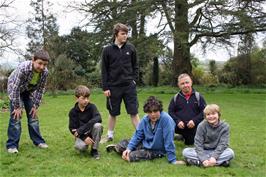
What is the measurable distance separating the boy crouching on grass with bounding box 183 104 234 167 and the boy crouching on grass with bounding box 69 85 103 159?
1.16 m

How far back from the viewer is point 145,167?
16.7 ft

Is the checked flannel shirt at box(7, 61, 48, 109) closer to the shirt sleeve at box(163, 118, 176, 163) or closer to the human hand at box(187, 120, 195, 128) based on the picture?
the shirt sleeve at box(163, 118, 176, 163)

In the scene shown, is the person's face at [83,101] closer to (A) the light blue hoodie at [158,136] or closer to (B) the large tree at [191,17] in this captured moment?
(A) the light blue hoodie at [158,136]

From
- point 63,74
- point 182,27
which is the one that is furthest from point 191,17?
point 63,74

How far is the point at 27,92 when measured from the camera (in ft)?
20.0

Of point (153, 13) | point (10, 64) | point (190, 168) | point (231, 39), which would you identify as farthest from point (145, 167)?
point (10, 64)

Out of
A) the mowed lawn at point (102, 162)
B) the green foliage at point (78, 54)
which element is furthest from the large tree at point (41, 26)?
the mowed lawn at point (102, 162)

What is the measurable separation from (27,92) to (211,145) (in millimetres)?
2651

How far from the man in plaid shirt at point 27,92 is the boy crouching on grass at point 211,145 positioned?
223 cm

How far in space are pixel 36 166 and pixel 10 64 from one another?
17.5 metres

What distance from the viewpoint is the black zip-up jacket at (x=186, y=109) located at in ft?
20.9

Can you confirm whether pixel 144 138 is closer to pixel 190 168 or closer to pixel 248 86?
pixel 190 168

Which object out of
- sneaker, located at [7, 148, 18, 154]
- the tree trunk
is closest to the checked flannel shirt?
sneaker, located at [7, 148, 18, 154]

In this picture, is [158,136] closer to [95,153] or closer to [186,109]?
[95,153]
